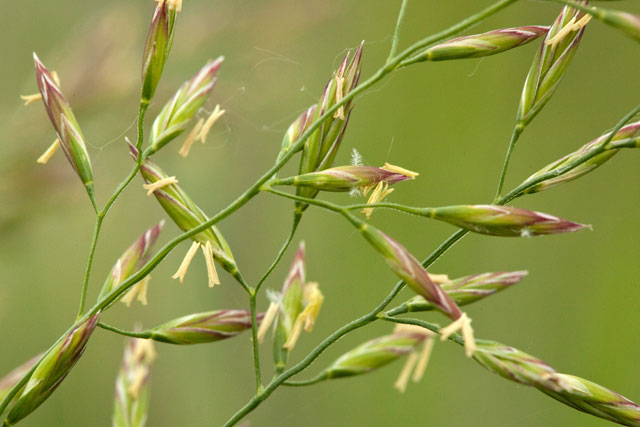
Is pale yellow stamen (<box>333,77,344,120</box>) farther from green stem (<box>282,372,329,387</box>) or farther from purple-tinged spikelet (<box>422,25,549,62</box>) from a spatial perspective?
green stem (<box>282,372,329,387</box>)

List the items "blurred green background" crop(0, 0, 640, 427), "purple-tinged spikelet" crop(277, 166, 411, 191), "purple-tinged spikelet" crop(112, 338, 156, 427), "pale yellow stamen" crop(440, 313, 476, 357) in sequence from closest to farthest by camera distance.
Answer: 1. "pale yellow stamen" crop(440, 313, 476, 357)
2. "purple-tinged spikelet" crop(277, 166, 411, 191)
3. "purple-tinged spikelet" crop(112, 338, 156, 427)
4. "blurred green background" crop(0, 0, 640, 427)

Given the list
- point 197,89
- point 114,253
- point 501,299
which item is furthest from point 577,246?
point 197,89

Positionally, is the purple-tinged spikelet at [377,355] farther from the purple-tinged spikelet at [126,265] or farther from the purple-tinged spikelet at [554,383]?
the purple-tinged spikelet at [126,265]

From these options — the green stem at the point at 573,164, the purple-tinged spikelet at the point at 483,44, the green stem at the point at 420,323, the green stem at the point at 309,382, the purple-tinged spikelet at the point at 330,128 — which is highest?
the purple-tinged spikelet at the point at 483,44

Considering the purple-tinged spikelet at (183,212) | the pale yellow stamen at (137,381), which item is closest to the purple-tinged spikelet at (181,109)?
the purple-tinged spikelet at (183,212)

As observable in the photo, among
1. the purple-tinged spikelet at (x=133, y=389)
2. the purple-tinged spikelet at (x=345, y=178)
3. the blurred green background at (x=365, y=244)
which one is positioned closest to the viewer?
the purple-tinged spikelet at (x=345, y=178)

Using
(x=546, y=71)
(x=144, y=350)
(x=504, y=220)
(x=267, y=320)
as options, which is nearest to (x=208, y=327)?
(x=267, y=320)

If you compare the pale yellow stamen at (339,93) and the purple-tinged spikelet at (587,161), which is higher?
the pale yellow stamen at (339,93)

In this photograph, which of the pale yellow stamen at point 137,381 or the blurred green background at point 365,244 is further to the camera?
the blurred green background at point 365,244

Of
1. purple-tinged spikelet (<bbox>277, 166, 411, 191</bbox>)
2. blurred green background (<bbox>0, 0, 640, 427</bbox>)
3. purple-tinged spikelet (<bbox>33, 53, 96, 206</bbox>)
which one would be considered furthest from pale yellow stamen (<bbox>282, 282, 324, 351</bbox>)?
blurred green background (<bbox>0, 0, 640, 427</bbox>)
